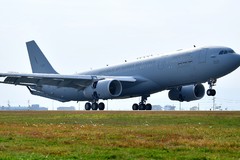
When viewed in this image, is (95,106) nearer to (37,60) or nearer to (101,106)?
(101,106)

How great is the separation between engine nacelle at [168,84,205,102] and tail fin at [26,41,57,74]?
2402 centimetres

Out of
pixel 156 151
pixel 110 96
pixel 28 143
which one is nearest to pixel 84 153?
pixel 156 151

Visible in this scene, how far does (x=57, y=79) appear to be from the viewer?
63.5 metres

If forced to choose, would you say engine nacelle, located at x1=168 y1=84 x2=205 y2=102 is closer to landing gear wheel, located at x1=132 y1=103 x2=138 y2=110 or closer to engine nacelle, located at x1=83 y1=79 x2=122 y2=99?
landing gear wheel, located at x1=132 y1=103 x2=138 y2=110

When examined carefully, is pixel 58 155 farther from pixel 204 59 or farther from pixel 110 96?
pixel 110 96

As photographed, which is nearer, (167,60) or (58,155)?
(58,155)

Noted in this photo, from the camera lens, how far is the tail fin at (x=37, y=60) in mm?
79312

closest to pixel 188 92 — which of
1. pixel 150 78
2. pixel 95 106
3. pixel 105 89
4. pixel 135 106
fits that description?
pixel 150 78

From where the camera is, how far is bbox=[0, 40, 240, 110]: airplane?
52906 mm

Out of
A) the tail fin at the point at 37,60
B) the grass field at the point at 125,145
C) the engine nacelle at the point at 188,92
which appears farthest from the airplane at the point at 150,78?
the grass field at the point at 125,145

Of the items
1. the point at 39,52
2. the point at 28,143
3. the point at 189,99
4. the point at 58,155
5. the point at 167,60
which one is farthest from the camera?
the point at 39,52

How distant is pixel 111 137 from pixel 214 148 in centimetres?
487

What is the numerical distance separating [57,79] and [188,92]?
52.7ft

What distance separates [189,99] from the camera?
200 ft
